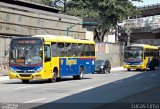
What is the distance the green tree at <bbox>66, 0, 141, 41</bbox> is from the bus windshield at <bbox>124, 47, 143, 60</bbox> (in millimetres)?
20209

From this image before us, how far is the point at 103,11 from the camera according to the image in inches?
2992

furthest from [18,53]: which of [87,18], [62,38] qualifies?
[87,18]

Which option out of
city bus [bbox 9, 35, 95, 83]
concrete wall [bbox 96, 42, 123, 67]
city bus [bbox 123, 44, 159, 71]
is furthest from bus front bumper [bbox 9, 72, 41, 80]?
concrete wall [bbox 96, 42, 123, 67]

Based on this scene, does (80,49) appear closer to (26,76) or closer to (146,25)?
(26,76)

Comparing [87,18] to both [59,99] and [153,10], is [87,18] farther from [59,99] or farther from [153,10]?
[59,99]

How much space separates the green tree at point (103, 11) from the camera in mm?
74275

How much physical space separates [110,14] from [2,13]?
31607 mm

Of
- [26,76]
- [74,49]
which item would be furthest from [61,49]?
[26,76]

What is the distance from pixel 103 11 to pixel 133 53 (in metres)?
23.7

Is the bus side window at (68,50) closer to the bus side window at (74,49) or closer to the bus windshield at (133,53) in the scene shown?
the bus side window at (74,49)

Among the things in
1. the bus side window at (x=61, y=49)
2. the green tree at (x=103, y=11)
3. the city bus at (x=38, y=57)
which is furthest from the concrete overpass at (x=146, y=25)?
the city bus at (x=38, y=57)

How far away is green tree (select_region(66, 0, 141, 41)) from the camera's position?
7428 cm

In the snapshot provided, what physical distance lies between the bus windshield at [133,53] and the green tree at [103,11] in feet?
66.3

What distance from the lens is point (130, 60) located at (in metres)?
53.4
